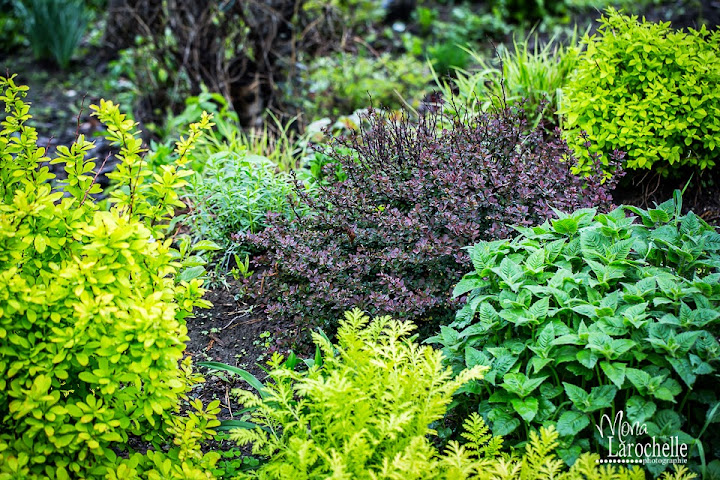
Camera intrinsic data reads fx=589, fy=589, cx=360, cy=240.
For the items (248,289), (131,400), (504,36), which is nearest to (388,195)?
(248,289)

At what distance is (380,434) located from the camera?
1.92m

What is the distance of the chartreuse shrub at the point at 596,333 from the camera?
1972 mm

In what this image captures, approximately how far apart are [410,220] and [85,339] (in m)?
1.45

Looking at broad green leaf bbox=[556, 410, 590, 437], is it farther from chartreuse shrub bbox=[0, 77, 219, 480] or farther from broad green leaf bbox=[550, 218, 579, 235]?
chartreuse shrub bbox=[0, 77, 219, 480]

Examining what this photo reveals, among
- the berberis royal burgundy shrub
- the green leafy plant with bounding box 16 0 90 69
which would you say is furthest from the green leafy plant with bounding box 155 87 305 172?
the green leafy plant with bounding box 16 0 90 69

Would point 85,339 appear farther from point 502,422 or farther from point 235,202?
point 235,202

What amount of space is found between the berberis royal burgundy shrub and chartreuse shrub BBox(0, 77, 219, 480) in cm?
76

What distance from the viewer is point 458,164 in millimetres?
2879

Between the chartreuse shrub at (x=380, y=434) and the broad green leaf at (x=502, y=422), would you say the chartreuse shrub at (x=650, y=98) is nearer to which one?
the broad green leaf at (x=502, y=422)

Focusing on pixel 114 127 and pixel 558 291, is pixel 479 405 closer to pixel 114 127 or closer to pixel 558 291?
pixel 558 291

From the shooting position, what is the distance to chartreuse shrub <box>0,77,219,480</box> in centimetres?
182

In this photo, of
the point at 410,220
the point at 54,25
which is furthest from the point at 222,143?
the point at 54,25

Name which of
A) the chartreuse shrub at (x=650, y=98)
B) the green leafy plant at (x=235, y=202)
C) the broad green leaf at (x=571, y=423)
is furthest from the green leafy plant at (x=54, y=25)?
the broad green leaf at (x=571, y=423)

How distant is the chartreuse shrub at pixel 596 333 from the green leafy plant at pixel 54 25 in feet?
21.4
